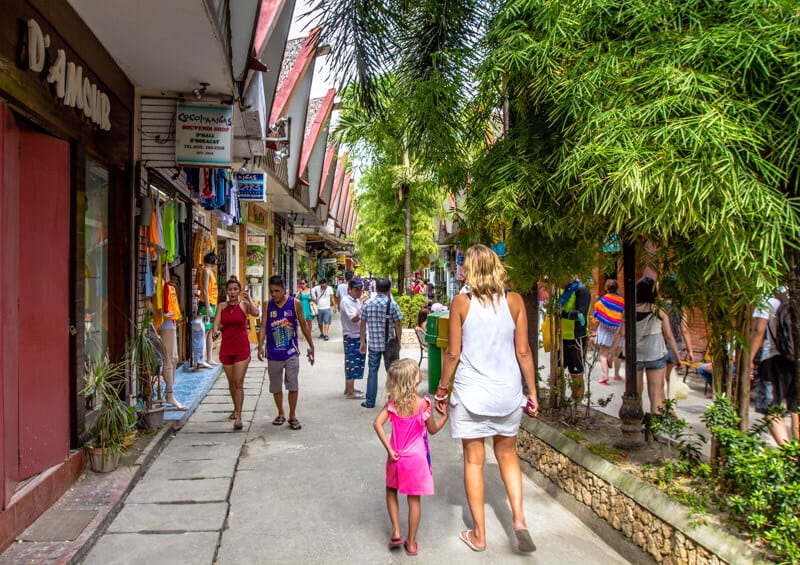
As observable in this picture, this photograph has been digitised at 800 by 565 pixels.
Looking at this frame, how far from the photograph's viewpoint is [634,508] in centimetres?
383

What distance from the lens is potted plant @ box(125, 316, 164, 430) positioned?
20.2ft

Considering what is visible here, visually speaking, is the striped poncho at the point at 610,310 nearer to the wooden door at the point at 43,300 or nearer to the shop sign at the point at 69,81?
the shop sign at the point at 69,81

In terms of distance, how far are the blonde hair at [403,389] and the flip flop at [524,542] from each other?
105 centimetres

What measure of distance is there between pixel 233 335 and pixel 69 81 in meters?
3.29

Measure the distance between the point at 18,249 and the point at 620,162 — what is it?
13.0 feet

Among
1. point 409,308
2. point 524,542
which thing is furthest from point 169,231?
point 409,308

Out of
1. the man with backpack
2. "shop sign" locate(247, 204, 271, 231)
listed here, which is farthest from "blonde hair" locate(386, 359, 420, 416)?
"shop sign" locate(247, 204, 271, 231)

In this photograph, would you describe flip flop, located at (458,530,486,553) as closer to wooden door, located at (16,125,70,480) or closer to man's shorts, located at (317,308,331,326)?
wooden door, located at (16,125,70,480)

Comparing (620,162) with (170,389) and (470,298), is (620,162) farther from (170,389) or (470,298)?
(170,389)

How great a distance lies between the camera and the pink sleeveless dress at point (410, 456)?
3.83m

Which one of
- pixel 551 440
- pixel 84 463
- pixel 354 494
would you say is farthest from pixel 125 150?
pixel 551 440

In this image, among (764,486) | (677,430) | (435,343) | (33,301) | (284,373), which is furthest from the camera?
(435,343)

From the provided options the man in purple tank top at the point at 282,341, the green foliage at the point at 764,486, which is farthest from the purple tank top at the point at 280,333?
the green foliage at the point at 764,486

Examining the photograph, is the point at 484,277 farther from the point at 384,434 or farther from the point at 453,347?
the point at 384,434
